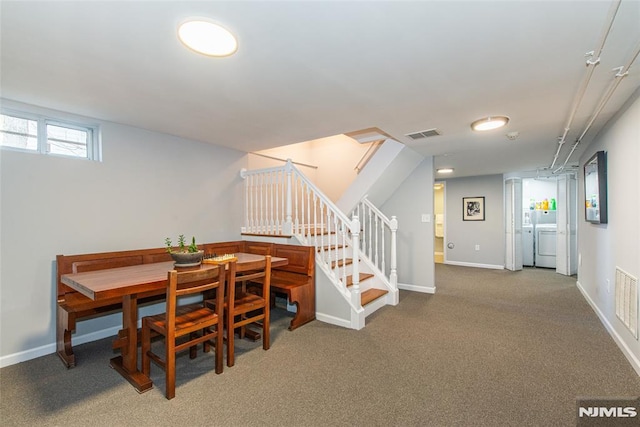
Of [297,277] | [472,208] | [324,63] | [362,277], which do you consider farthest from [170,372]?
[472,208]

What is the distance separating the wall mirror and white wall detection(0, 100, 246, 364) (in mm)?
4483

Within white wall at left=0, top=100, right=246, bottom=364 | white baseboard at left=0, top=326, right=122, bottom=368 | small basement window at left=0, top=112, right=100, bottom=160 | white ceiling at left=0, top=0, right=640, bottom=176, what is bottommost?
white baseboard at left=0, top=326, right=122, bottom=368

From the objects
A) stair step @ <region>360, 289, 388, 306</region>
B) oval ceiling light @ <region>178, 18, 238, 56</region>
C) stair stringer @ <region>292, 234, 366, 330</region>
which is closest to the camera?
oval ceiling light @ <region>178, 18, 238, 56</region>

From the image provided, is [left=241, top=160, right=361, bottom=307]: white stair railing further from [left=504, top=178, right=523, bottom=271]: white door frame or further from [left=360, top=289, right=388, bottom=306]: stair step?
[left=504, top=178, right=523, bottom=271]: white door frame

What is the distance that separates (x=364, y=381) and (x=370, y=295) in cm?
174

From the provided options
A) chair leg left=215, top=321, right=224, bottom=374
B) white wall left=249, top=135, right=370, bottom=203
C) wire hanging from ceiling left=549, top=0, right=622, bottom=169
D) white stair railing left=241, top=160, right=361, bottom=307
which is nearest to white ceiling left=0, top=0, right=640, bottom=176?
wire hanging from ceiling left=549, top=0, right=622, bottom=169

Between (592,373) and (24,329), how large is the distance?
476cm

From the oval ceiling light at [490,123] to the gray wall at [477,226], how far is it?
444 cm

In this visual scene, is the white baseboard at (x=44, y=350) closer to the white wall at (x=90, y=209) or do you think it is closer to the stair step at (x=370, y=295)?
the white wall at (x=90, y=209)

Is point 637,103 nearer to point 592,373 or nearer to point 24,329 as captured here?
point 592,373

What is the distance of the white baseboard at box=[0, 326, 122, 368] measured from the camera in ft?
8.38

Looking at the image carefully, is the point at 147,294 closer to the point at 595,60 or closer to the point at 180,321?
the point at 180,321

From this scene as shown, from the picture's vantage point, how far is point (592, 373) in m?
2.36

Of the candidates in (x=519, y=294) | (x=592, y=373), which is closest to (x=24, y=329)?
(x=592, y=373)
